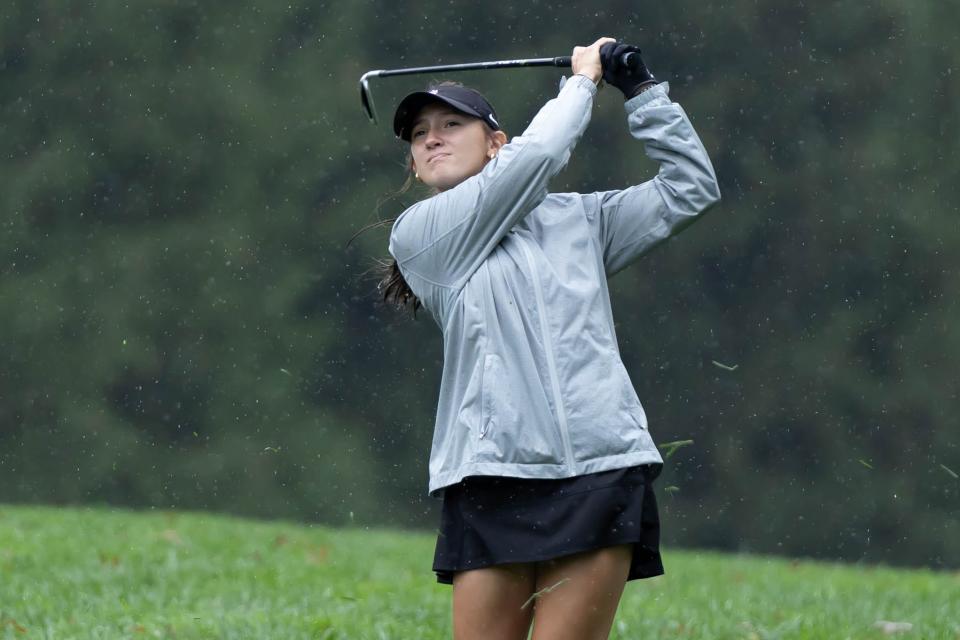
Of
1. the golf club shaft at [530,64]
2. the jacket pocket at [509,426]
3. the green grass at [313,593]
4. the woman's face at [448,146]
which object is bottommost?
the green grass at [313,593]

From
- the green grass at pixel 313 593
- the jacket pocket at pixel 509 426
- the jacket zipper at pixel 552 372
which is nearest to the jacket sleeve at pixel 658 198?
the jacket zipper at pixel 552 372

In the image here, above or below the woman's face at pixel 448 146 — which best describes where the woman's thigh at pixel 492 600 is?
below

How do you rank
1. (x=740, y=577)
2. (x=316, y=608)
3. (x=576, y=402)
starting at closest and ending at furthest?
(x=576, y=402) → (x=316, y=608) → (x=740, y=577)

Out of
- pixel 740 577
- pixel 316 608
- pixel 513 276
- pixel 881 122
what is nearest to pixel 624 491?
pixel 513 276

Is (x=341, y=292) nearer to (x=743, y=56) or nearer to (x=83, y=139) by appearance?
(x=83, y=139)

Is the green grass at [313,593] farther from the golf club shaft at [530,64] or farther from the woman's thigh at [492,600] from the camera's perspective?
the golf club shaft at [530,64]

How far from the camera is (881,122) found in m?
18.6

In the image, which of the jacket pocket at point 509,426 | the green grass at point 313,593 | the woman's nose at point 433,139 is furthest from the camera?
the green grass at point 313,593

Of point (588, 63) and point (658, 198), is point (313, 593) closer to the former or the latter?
point (658, 198)

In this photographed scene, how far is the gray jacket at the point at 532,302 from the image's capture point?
3.19 meters

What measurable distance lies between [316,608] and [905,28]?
14.1m

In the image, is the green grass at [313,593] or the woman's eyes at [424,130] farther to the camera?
the green grass at [313,593]

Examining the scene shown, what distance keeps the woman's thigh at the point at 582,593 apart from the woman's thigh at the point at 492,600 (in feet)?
0.17

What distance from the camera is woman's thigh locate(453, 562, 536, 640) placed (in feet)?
10.7
